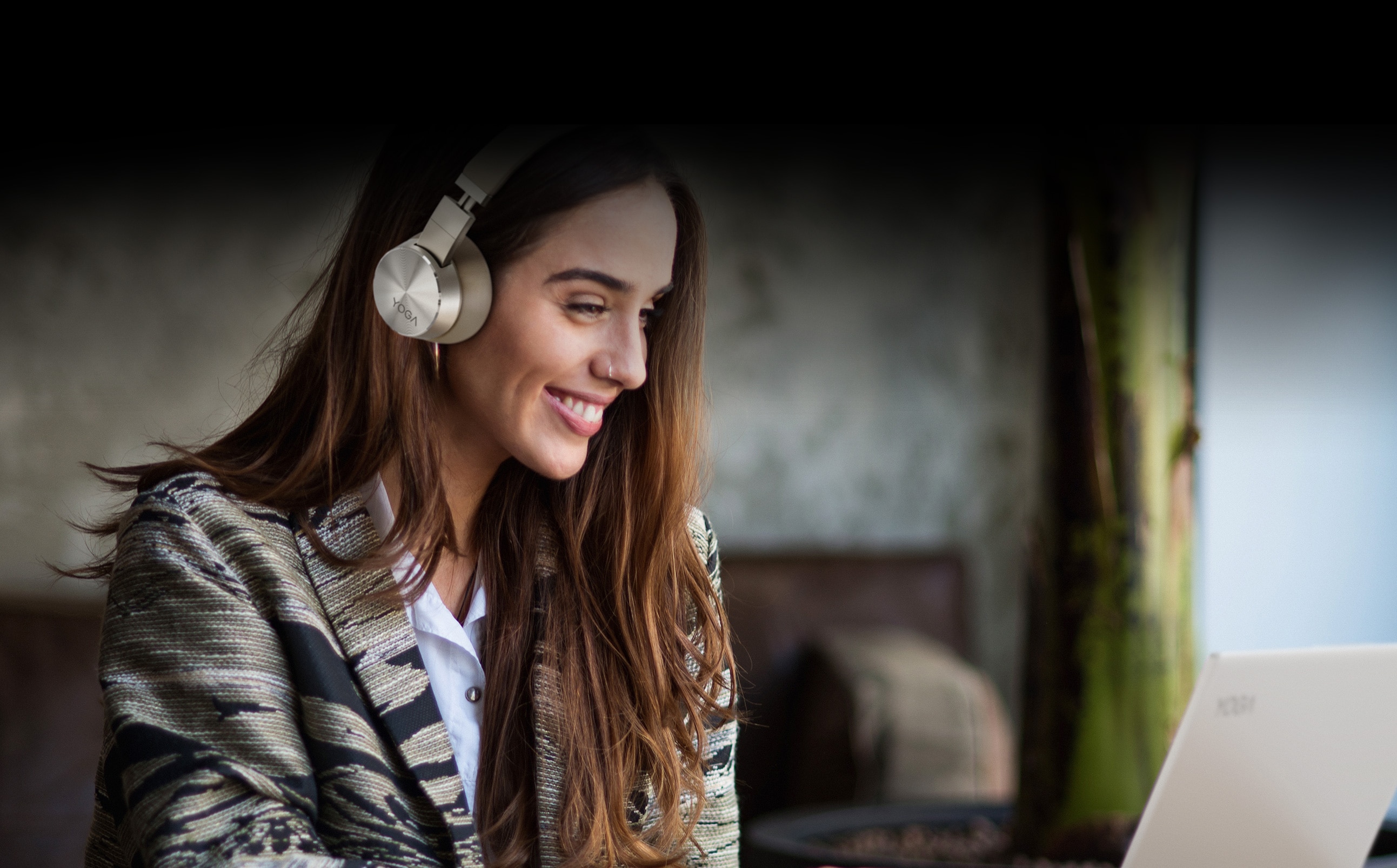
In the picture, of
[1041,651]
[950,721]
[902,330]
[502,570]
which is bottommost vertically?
[950,721]

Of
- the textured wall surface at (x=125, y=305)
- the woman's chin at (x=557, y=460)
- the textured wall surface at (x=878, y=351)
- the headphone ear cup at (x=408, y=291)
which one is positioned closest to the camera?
the headphone ear cup at (x=408, y=291)

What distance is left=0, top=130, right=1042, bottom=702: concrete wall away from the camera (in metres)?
2.54

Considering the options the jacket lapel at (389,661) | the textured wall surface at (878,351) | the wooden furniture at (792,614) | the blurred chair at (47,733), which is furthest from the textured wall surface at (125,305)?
the jacket lapel at (389,661)

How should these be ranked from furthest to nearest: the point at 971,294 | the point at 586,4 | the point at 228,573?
1. the point at 971,294
2. the point at 586,4
3. the point at 228,573

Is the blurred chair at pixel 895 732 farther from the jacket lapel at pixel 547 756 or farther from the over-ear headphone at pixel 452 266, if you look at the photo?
the over-ear headphone at pixel 452 266

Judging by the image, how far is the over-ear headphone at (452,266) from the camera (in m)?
1.02

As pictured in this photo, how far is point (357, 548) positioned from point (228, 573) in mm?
123

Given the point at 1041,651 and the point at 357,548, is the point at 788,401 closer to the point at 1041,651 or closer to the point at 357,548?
the point at 1041,651

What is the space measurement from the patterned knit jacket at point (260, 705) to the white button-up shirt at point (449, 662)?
3 centimetres

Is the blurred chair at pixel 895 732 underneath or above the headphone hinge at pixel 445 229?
underneath

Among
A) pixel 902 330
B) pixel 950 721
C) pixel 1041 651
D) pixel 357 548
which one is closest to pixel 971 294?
pixel 902 330

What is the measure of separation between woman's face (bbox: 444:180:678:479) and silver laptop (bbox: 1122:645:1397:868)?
1.93 feet

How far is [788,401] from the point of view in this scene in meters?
3.38

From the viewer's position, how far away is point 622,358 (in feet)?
3.64
